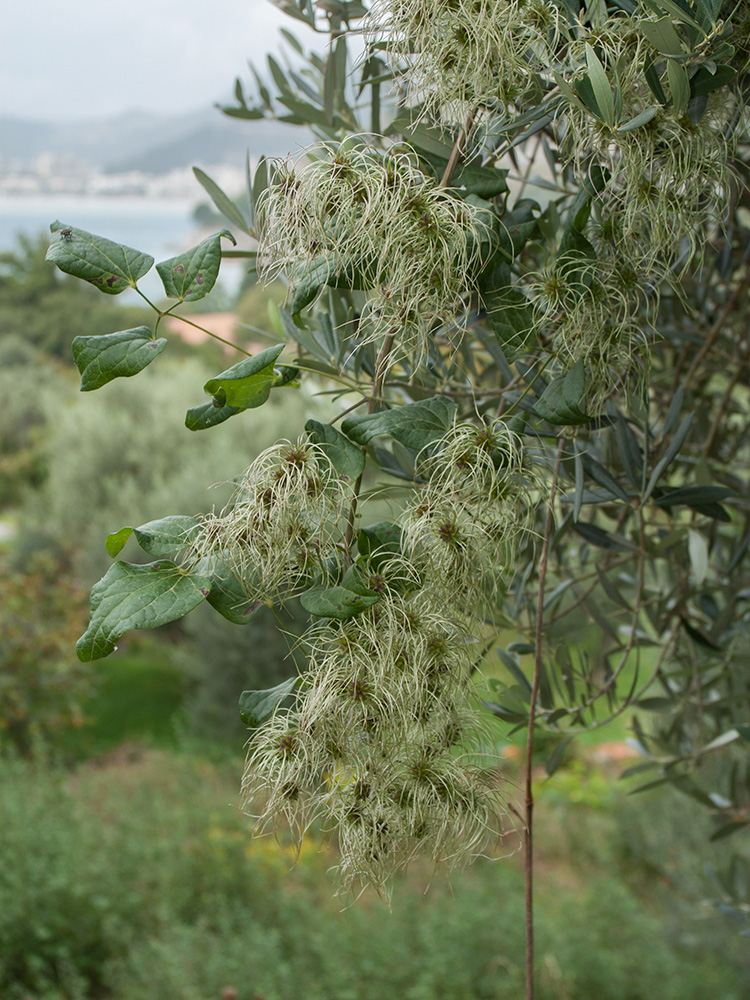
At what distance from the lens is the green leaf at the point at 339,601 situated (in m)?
0.32

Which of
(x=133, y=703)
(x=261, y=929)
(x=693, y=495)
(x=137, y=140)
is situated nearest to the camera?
(x=693, y=495)

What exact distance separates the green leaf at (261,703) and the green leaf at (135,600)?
0.07m

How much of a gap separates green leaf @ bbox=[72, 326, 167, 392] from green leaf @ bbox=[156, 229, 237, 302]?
1.2 inches

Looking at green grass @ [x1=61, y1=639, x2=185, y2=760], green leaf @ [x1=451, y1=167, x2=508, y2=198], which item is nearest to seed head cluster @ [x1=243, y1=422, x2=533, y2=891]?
green leaf @ [x1=451, y1=167, x2=508, y2=198]

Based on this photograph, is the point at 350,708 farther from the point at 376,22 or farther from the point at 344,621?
the point at 376,22

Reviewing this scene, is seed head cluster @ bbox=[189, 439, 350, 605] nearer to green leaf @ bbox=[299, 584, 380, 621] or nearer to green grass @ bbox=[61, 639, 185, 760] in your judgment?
green leaf @ bbox=[299, 584, 380, 621]

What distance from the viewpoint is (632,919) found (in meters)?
2.33

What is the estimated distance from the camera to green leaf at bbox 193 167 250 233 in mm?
577

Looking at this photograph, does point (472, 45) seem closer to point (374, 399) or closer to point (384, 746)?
point (374, 399)

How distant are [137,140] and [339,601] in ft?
131

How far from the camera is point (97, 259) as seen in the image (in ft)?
1.17

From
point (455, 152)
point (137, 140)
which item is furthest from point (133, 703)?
point (137, 140)

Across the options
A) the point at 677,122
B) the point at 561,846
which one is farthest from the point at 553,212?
the point at 561,846

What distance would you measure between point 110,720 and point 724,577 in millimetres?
4629
